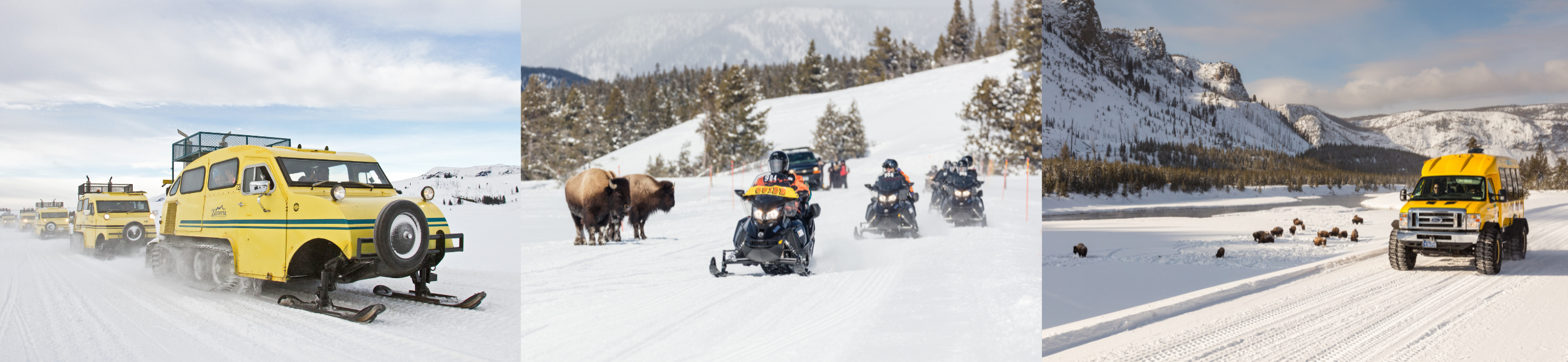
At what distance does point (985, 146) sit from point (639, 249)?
3133cm

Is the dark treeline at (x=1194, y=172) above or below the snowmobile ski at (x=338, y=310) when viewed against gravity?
above

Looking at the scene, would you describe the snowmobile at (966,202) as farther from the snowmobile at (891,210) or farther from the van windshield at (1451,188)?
the van windshield at (1451,188)

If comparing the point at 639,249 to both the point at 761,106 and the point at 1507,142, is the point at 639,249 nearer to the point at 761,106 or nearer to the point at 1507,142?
the point at 1507,142

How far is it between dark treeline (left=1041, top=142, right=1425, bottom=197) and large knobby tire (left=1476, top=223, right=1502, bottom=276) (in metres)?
17.1

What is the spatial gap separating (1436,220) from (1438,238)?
10.4 inches

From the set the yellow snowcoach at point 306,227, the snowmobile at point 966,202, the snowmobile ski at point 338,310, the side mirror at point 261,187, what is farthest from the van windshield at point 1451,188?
the side mirror at point 261,187

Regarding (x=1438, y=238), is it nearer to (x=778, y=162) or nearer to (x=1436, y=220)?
(x=1436, y=220)

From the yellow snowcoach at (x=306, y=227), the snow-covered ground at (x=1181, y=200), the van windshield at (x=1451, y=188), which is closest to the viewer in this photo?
the yellow snowcoach at (x=306, y=227)

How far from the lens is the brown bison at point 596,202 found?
34.0ft

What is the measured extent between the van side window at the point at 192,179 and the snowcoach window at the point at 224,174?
184 mm

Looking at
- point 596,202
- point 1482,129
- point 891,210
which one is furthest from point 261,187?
point 1482,129

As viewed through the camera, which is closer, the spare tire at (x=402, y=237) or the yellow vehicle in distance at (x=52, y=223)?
the spare tire at (x=402, y=237)

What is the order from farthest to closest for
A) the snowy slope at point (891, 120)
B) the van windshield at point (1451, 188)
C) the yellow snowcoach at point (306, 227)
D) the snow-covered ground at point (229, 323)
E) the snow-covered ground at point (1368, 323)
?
the snowy slope at point (891, 120) < the van windshield at point (1451, 188) < the yellow snowcoach at point (306, 227) < the snow-covered ground at point (229, 323) < the snow-covered ground at point (1368, 323)

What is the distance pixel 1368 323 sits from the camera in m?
5.35
